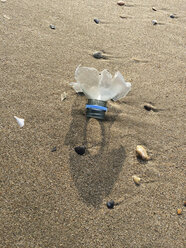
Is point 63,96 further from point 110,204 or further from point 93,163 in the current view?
point 110,204

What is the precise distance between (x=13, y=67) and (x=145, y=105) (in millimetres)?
1094

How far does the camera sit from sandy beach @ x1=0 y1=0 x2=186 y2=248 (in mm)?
1334

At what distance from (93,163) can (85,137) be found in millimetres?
205

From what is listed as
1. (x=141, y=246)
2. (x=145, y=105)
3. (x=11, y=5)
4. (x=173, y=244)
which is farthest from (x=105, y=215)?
(x=11, y=5)

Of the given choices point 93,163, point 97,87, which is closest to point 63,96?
point 97,87

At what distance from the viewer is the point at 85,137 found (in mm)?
1690

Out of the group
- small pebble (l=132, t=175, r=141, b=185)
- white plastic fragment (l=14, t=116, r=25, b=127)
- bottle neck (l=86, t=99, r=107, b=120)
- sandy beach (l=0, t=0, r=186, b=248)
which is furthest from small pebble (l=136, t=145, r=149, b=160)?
white plastic fragment (l=14, t=116, r=25, b=127)

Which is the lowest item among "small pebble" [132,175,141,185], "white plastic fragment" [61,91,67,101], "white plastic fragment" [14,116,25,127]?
"small pebble" [132,175,141,185]

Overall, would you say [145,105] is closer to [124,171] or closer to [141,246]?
[124,171]

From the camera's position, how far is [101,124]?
1.78 metres

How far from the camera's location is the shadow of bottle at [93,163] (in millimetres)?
1456

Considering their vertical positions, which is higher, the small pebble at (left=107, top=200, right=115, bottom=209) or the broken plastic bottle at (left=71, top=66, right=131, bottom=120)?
the broken plastic bottle at (left=71, top=66, right=131, bottom=120)

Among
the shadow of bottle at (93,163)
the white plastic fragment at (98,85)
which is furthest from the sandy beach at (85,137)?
the white plastic fragment at (98,85)

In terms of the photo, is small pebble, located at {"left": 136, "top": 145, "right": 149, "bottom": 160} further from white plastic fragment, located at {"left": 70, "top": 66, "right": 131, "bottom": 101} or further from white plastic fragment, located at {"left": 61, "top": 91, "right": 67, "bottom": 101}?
white plastic fragment, located at {"left": 61, "top": 91, "right": 67, "bottom": 101}
